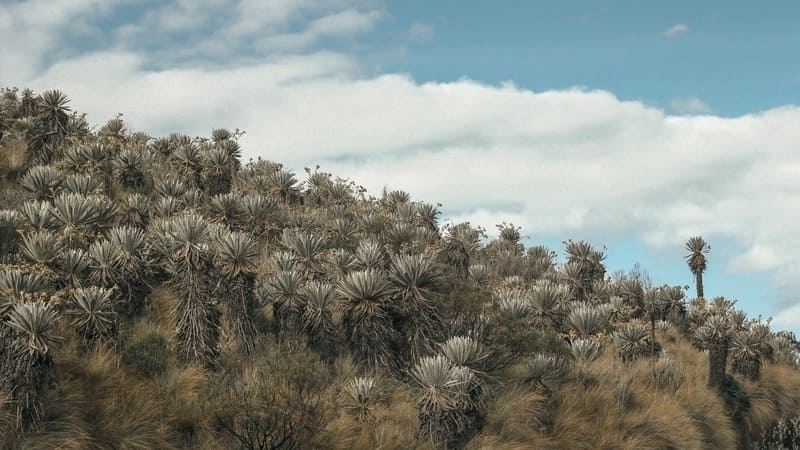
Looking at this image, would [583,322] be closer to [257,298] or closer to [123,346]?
[257,298]

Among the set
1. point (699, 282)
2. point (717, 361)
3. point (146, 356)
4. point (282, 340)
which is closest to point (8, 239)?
point (146, 356)

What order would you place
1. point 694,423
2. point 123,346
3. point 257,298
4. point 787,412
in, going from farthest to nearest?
point 787,412 < point 694,423 < point 257,298 < point 123,346

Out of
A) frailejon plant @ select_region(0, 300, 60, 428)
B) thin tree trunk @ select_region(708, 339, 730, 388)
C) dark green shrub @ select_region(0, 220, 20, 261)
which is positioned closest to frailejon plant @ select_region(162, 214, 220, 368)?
frailejon plant @ select_region(0, 300, 60, 428)

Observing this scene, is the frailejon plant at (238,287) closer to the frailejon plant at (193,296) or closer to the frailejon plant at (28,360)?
the frailejon plant at (193,296)

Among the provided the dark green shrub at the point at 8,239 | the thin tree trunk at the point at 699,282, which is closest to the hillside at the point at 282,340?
the dark green shrub at the point at 8,239

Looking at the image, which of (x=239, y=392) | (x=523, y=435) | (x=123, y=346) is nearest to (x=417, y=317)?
(x=523, y=435)

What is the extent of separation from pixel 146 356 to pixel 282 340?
2.97 meters

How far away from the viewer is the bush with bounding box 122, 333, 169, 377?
510 inches

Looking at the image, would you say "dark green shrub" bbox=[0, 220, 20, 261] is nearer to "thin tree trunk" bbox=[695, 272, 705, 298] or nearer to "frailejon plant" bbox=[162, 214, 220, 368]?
"frailejon plant" bbox=[162, 214, 220, 368]

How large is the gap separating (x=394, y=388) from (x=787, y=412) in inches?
677

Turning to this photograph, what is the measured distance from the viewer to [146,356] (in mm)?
13125

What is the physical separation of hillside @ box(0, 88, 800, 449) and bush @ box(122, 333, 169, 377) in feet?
0.13

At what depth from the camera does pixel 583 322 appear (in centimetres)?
2044

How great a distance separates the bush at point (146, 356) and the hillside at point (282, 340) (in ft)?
0.13
